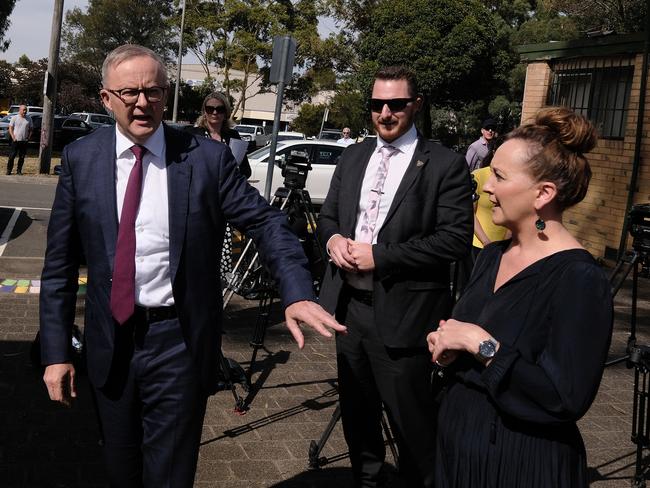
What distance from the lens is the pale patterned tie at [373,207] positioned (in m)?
3.74

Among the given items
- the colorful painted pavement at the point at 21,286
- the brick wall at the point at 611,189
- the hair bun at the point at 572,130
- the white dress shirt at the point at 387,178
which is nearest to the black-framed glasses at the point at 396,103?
the white dress shirt at the point at 387,178

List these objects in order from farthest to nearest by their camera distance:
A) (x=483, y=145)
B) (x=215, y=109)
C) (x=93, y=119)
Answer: (x=93, y=119)
(x=483, y=145)
(x=215, y=109)

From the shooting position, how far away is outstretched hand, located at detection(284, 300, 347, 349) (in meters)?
2.52

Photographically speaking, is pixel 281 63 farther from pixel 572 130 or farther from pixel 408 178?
pixel 572 130

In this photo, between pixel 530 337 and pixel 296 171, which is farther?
pixel 296 171

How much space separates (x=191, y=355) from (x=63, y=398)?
0.53m

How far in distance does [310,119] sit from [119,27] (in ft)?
53.8

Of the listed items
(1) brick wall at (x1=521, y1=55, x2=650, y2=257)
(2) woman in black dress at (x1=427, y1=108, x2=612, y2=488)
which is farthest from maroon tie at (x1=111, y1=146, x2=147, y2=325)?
(1) brick wall at (x1=521, y1=55, x2=650, y2=257)

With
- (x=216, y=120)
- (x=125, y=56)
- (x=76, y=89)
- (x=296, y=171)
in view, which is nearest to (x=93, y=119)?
(x=76, y=89)

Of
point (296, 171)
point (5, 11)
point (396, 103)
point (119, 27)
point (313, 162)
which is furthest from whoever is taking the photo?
point (119, 27)

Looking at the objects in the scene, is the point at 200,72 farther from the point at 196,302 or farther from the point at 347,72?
the point at 196,302

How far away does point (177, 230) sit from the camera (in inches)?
110

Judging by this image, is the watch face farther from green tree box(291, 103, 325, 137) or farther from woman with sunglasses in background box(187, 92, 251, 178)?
green tree box(291, 103, 325, 137)

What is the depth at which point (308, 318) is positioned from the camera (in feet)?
8.46
